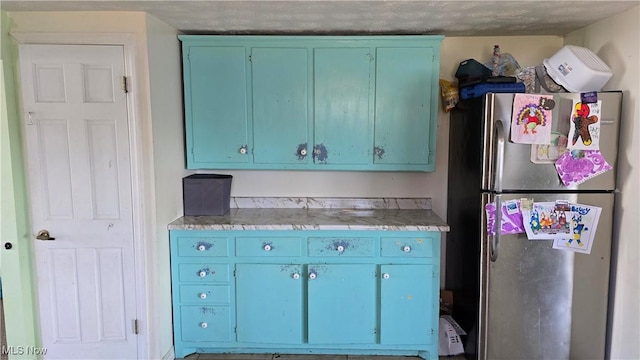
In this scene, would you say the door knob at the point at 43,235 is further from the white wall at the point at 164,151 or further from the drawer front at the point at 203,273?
the drawer front at the point at 203,273

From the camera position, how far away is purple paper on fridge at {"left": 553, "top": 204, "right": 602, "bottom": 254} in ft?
6.74

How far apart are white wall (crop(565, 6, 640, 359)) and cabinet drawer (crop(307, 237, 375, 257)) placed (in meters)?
1.37

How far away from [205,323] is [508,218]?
1.94 m

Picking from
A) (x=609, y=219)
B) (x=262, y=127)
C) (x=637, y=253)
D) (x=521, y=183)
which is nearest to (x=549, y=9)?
(x=521, y=183)

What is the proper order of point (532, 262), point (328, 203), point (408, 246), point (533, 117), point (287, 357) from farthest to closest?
point (328, 203) < point (287, 357) < point (408, 246) < point (532, 262) < point (533, 117)

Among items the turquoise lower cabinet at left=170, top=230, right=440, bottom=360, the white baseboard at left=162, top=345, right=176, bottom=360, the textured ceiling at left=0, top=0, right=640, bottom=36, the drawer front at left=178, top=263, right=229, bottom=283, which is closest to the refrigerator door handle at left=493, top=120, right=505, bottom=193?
the turquoise lower cabinet at left=170, top=230, right=440, bottom=360

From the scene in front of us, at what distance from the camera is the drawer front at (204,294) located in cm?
238

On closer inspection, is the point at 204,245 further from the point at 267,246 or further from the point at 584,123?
the point at 584,123

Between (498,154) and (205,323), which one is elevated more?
(498,154)

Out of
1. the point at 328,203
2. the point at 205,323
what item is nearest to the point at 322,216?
the point at 328,203

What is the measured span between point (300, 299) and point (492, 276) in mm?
1153

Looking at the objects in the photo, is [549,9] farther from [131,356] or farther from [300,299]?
[131,356]

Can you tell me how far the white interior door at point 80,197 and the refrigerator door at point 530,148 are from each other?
79.4 inches

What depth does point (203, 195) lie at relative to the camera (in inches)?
101
